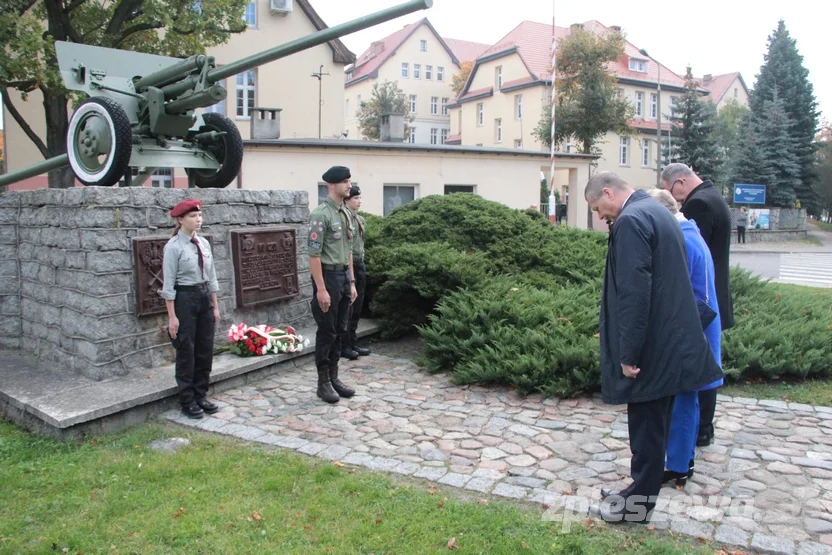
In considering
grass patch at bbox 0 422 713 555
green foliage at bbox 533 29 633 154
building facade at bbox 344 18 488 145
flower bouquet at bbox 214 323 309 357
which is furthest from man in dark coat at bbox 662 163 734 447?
building facade at bbox 344 18 488 145

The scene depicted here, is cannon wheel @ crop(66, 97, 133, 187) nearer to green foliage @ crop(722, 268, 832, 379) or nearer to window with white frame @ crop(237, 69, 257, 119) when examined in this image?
green foliage @ crop(722, 268, 832, 379)

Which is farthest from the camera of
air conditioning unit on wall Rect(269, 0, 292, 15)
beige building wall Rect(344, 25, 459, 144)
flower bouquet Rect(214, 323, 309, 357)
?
beige building wall Rect(344, 25, 459, 144)

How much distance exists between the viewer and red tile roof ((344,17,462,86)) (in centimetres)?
6400

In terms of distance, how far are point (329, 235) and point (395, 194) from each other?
1613cm

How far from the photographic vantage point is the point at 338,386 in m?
6.43

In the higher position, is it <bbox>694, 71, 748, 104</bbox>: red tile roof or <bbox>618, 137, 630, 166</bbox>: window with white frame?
<bbox>694, 71, 748, 104</bbox>: red tile roof

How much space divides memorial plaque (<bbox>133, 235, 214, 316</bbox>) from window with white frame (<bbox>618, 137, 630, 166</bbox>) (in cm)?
4446

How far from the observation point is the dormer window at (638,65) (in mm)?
50312

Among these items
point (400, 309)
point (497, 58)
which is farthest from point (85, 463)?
point (497, 58)

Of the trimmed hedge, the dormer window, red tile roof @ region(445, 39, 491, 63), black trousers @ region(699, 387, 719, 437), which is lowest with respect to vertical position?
black trousers @ region(699, 387, 719, 437)

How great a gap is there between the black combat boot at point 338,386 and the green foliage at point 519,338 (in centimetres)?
108

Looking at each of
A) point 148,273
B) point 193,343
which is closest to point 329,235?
point 193,343

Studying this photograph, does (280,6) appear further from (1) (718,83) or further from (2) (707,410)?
(1) (718,83)

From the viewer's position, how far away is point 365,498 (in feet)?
13.8
